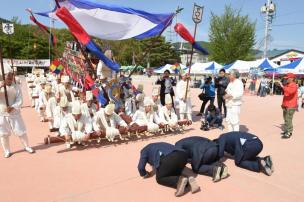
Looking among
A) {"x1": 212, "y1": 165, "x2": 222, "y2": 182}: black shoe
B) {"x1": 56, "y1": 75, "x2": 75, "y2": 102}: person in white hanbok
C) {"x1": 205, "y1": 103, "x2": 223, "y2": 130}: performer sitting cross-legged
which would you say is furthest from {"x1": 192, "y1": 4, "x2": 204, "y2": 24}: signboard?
{"x1": 212, "y1": 165, "x2": 222, "y2": 182}: black shoe

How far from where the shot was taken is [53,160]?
486cm

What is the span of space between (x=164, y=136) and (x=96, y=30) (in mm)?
4409

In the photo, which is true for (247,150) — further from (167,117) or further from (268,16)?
(268,16)

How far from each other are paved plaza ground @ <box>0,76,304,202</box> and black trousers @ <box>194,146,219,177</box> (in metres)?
0.10

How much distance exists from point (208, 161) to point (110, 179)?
163 cm

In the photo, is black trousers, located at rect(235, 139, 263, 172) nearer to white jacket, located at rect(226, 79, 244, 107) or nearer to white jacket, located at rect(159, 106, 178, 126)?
white jacket, located at rect(226, 79, 244, 107)

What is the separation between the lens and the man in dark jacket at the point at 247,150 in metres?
4.34

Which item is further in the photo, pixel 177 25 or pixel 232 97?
pixel 177 25

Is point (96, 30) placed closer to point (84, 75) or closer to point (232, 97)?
point (84, 75)

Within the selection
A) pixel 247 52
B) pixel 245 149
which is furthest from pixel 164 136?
pixel 247 52

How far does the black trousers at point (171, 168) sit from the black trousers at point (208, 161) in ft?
1.70

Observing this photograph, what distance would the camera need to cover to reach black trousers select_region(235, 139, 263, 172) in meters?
4.33

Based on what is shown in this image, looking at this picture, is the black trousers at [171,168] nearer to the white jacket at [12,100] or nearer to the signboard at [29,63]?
the white jacket at [12,100]

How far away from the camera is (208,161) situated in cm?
423
